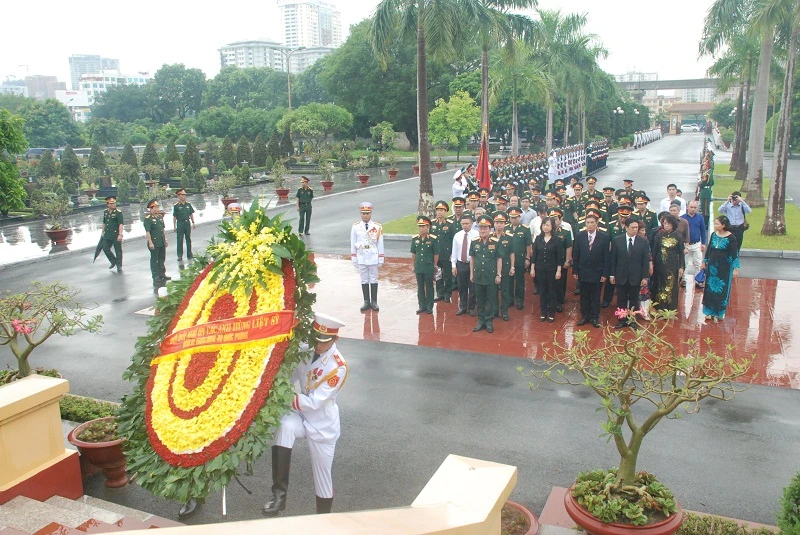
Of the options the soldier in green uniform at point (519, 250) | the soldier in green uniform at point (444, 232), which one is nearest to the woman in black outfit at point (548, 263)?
the soldier in green uniform at point (519, 250)

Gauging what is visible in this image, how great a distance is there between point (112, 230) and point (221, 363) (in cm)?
1064

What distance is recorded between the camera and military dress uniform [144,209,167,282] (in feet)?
42.7

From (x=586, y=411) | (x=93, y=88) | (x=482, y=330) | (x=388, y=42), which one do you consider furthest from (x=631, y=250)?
(x=93, y=88)

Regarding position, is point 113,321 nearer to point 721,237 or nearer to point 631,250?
point 631,250

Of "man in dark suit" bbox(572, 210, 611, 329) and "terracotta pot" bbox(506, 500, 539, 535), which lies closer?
"terracotta pot" bbox(506, 500, 539, 535)

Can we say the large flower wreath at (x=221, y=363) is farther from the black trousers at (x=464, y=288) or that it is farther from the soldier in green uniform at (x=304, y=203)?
the soldier in green uniform at (x=304, y=203)

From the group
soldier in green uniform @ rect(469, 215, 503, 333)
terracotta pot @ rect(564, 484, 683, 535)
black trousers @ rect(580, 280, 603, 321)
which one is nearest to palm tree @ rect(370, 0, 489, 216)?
soldier in green uniform @ rect(469, 215, 503, 333)

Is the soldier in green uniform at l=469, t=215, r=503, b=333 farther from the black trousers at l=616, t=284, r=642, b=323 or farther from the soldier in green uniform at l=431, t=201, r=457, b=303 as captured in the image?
the black trousers at l=616, t=284, r=642, b=323

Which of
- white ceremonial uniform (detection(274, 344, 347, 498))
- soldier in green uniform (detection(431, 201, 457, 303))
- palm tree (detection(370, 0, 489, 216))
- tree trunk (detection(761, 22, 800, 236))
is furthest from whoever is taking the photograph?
palm tree (detection(370, 0, 489, 216))

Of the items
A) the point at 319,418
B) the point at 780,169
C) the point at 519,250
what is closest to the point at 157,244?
the point at 519,250

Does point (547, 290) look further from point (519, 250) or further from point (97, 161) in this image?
point (97, 161)

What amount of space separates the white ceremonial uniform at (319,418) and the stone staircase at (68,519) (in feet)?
3.11

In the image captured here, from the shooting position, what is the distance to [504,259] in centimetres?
988

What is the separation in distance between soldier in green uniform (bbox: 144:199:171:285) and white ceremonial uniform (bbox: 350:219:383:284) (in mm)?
4482
